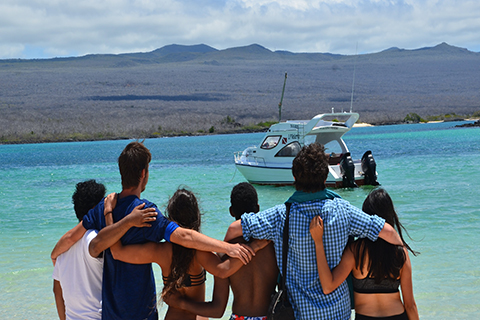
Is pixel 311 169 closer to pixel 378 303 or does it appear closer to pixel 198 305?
pixel 378 303

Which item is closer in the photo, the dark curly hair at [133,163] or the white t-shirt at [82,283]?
the dark curly hair at [133,163]

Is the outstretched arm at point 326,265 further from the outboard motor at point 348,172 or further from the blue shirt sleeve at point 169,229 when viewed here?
the outboard motor at point 348,172


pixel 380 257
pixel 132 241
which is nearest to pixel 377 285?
pixel 380 257

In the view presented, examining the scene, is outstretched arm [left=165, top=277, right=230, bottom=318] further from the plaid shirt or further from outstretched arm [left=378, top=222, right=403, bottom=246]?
outstretched arm [left=378, top=222, right=403, bottom=246]

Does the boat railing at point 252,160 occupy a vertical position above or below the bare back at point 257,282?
below

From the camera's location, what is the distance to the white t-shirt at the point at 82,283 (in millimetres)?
3291

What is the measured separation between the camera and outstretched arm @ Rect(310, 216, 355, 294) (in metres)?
3.05

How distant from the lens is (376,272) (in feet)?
10.7

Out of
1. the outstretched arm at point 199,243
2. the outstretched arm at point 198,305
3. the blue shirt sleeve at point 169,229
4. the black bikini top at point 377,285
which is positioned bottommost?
the outstretched arm at point 198,305

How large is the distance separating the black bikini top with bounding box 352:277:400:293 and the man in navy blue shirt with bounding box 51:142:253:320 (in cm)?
81

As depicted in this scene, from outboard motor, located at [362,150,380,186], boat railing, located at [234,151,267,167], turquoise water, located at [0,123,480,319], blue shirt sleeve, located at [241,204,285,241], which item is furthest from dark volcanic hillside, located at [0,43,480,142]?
blue shirt sleeve, located at [241,204,285,241]

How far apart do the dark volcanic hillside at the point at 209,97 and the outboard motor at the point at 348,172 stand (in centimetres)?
6710

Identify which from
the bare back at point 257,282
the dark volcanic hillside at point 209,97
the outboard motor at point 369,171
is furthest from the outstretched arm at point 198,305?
the dark volcanic hillside at point 209,97

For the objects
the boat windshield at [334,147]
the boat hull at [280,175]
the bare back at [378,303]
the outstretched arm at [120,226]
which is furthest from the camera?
the boat windshield at [334,147]
